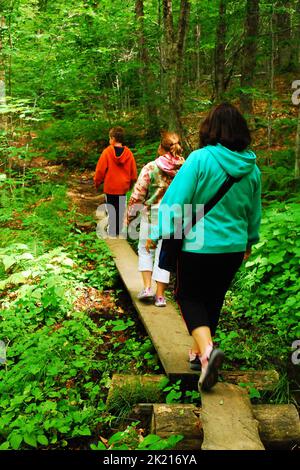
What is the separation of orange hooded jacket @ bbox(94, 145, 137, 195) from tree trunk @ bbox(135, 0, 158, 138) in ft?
20.9

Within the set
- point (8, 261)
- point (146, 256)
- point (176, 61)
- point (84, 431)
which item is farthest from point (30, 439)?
point (176, 61)

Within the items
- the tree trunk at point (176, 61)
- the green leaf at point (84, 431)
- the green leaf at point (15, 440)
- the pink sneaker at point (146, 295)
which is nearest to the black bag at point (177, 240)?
the green leaf at point (84, 431)

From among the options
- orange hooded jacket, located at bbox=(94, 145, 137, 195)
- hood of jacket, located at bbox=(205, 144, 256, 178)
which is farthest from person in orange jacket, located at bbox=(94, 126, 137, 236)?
hood of jacket, located at bbox=(205, 144, 256, 178)

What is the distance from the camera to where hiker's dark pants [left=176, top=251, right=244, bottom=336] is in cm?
338

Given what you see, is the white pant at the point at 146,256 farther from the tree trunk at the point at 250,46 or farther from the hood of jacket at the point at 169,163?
the tree trunk at the point at 250,46

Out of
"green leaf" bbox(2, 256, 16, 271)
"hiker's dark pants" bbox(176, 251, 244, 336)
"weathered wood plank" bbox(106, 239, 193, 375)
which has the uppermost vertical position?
"hiker's dark pants" bbox(176, 251, 244, 336)

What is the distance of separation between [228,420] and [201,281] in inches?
41.3

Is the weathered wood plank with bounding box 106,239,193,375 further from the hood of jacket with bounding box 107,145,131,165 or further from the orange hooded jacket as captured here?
the hood of jacket with bounding box 107,145,131,165

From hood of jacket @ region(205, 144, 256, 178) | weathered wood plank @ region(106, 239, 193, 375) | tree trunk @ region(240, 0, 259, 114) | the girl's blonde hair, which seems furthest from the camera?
tree trunk @ region(240, 0, 259, 114)

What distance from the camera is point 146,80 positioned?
14.7 m

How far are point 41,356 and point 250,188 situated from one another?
277 cm

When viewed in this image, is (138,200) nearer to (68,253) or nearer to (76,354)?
(76,354)

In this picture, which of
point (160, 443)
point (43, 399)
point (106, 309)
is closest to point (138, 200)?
point (106, 309)

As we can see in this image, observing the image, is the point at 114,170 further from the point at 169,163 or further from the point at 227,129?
the point at 227,129
